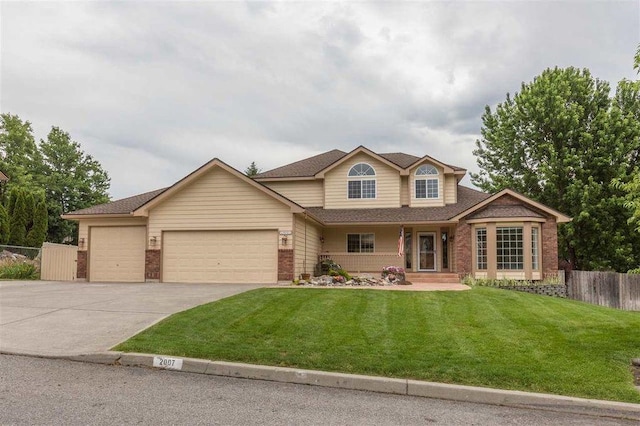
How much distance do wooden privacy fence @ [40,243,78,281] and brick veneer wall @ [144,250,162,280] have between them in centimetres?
426

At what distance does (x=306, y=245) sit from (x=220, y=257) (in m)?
3.72

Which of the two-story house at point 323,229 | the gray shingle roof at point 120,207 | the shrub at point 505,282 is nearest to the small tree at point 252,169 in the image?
the two-story house at point 323,229

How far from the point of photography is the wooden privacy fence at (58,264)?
19500 mm

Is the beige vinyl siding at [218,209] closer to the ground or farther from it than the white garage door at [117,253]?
farther from it

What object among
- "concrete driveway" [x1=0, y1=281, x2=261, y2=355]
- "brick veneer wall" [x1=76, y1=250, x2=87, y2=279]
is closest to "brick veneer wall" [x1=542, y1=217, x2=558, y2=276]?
"concrete driveway" [x1=0, y1=281, x2=261, y2=355]

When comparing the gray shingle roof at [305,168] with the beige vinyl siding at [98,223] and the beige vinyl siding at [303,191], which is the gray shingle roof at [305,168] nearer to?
the beige vinyl siding at [303,191]

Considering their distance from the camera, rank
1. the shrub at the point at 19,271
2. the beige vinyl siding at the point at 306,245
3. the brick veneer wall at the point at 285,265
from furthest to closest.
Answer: the shrub at the point at 19,271 → the beige vinyl siding at the point at 306,245 → the brick veneer wall at the point at 285,265

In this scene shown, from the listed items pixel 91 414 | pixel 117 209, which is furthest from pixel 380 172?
pixel 91 414

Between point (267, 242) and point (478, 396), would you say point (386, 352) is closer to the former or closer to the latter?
point (478, 396)

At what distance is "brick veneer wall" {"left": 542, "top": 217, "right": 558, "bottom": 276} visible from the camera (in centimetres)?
1764

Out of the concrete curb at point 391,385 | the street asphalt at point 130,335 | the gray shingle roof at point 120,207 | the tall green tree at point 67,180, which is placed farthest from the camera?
the tall green tree at point 67,180

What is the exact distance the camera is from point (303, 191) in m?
23.1

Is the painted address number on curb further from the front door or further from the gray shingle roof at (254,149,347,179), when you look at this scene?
the gray shingle roof at (254,149,347,179)

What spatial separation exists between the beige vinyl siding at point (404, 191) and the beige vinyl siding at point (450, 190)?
6.18 ft
